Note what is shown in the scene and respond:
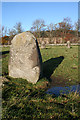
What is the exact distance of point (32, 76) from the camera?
9086mm

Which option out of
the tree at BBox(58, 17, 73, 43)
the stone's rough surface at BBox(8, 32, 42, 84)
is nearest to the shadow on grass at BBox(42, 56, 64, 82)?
the stone's rough surface at BBox(8, 32, 42, 84)

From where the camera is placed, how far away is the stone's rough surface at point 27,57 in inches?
353

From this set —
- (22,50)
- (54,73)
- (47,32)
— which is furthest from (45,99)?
(47,32)

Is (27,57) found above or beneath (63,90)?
above

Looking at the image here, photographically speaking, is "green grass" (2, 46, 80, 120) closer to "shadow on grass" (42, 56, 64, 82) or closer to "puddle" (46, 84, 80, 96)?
"puddle" (46, 84, 80, 96)

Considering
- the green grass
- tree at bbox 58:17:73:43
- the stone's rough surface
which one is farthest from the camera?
tree at bbox 58:17:73:43

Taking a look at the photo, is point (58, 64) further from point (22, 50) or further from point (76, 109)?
point (76, 109)

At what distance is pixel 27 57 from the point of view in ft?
29.6

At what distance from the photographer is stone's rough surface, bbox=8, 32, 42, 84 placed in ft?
29.4

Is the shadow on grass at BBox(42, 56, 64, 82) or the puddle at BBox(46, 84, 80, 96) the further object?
the shadow on grass at BBox(42, 56, 64, 82)

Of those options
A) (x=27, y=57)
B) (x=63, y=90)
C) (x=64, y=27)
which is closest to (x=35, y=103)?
(x=63, y=90)

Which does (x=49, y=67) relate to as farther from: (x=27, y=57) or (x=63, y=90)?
(x=63, y=90)

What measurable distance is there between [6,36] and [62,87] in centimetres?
5220

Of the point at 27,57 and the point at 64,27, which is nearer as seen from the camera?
the point at 27,57
